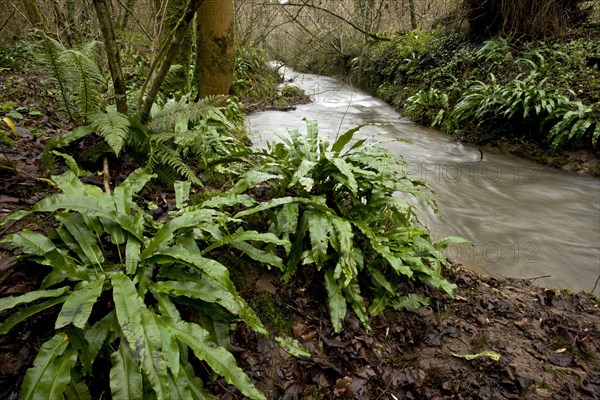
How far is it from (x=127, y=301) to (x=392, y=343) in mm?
1919

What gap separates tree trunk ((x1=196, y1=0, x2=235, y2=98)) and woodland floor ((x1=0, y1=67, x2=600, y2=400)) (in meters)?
2.29

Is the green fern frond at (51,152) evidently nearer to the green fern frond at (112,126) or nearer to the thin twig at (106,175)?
the green fern frond at (112,126)

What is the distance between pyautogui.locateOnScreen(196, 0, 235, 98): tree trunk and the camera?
14.8ft

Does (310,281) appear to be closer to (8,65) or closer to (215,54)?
(215,54)

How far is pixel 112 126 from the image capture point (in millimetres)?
3025

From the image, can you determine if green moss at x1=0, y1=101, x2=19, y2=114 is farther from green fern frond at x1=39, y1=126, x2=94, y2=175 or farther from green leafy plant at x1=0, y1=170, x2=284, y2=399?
green leafy plant at x1=0, y1=170, x2=284, y2=399

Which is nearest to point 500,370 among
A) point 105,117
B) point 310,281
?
point 310,281

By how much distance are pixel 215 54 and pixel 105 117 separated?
6.70 ft

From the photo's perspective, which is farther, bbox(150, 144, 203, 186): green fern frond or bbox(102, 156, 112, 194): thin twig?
bbox(150, 144, 203, 186): green fern frond

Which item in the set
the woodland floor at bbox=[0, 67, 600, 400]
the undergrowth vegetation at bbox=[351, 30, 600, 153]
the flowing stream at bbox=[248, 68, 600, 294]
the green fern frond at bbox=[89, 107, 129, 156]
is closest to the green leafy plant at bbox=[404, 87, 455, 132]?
the undergrowth vegetation at bbox=[351, 30, 600, 153]

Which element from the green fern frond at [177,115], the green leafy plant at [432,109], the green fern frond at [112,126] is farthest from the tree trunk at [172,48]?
the green leafy plant at [432,109]

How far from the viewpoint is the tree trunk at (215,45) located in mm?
4512

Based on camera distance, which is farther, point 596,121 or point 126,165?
point 596,121

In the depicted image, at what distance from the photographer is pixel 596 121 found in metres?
6.35
